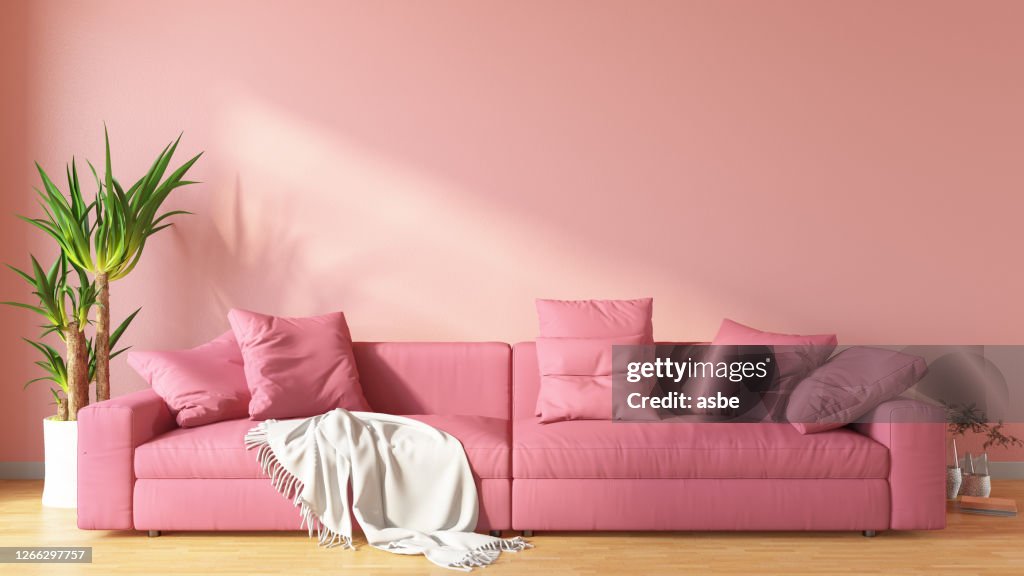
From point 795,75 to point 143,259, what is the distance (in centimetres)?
380

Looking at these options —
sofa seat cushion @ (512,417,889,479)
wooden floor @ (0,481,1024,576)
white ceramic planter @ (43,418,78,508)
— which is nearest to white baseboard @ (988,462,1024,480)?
wooden floor @ (0,481,1024,576)

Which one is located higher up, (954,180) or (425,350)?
(954,180)

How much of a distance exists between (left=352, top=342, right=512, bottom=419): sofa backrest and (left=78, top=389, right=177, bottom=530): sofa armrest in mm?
1152

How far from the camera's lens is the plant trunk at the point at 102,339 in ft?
13.6

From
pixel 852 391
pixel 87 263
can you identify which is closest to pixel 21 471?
pixel 87 263

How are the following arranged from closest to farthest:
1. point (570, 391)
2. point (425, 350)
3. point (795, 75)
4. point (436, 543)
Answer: point (436, 543), point (570, 391), point (425, 350), point (795, 75)

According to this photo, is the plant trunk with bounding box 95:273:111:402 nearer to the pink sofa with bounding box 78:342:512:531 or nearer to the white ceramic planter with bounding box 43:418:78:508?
the white ceramic planter with bounding box 43:418:78:508

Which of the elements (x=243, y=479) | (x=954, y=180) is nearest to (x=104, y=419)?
(x=243, y=479)

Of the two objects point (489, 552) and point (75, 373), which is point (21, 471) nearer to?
point (75, 373)

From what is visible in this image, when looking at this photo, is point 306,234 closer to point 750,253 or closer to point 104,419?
point 104,419

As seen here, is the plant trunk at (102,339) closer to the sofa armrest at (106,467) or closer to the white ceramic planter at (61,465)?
the white ceramic planter at (61,465)

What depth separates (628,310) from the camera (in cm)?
413

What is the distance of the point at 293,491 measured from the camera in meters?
3.39

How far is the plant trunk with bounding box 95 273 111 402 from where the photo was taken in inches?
163
